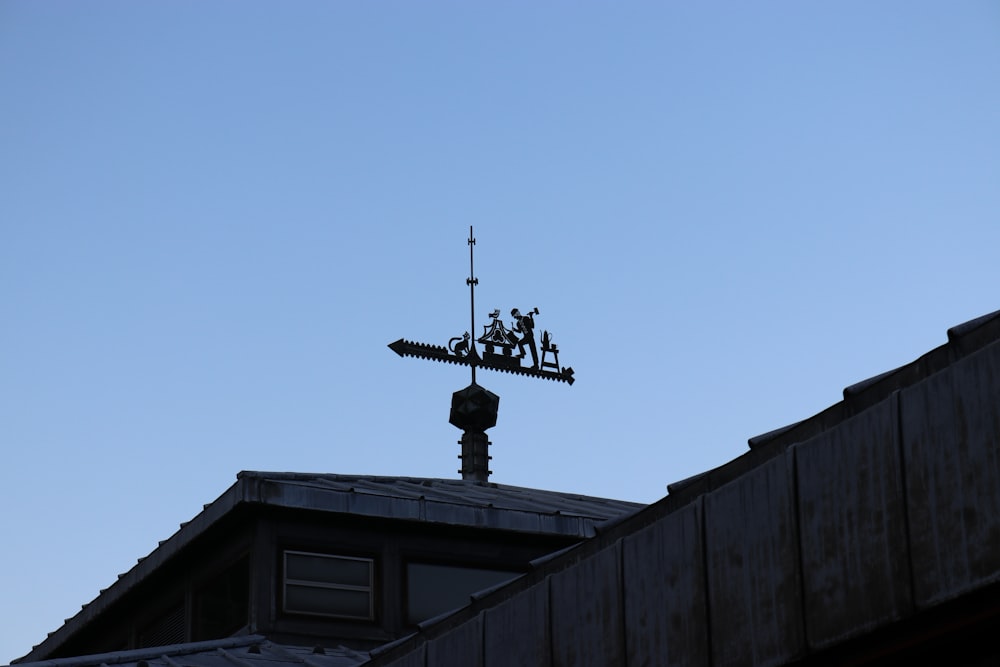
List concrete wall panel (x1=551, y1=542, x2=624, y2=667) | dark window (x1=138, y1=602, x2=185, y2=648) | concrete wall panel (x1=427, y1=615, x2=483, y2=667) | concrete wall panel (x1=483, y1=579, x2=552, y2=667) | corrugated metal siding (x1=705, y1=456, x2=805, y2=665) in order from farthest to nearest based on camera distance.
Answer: dark window (x1=138, y1=602, x2=185, y2=648) → concrete wall panel (x1=427, y1=615, x2=483, y2=667) → concrete wall panel (x1=483, y1=579, x2=552, y2=667) → concrete wall panel (x1=551, y1=542, x2=624, y2=667) → corrugated metal siding (x1=705, y1=456, x2=805, y2=665)

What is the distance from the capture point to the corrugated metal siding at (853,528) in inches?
509

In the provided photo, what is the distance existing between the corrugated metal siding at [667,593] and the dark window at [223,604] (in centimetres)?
1414

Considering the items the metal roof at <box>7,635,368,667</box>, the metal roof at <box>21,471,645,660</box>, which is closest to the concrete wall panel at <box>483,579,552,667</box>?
the metal roof at <box>7,635,368,667</box>

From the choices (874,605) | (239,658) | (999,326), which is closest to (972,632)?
(874,605)

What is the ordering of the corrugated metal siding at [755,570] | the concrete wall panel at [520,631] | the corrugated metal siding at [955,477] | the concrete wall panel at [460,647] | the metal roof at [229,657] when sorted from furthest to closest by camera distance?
the metal roof at [229,657], the concrete wall panel at [460,647], the concrete wall panel at [520,631], the corrugated metal siding at [755,570], the corrugated metal siding at [955,477]

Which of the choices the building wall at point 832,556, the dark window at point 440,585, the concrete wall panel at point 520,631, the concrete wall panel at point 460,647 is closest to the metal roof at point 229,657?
the dark window at point 440,585

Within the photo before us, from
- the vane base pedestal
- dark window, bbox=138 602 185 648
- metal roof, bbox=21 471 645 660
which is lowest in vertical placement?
dark window, bbox=138 602 185 648

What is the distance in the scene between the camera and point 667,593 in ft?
51.2

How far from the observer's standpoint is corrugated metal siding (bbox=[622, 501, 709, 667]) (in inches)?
596

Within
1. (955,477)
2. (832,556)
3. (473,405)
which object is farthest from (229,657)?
(955,477)

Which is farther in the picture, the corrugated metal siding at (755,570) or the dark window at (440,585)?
the dark window at (440,585)

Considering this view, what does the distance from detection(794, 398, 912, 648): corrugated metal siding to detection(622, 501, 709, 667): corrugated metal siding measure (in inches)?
59.2

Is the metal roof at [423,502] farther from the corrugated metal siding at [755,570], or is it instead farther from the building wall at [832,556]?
the corrugated metal siding at [755,570]

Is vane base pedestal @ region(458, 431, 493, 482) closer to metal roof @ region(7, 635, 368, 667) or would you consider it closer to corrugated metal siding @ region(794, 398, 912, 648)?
metal roof @ region(7, 635, 368, 667)
